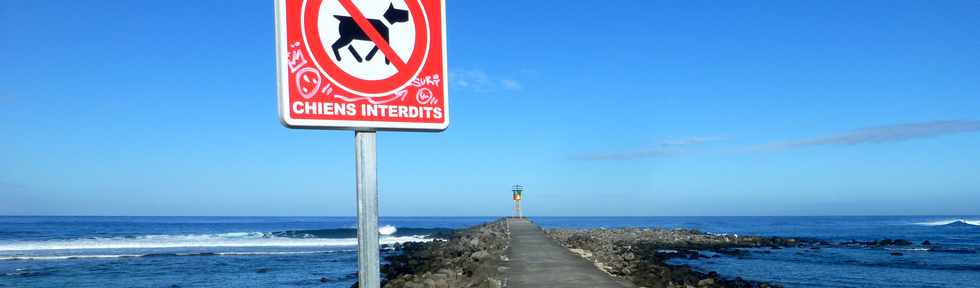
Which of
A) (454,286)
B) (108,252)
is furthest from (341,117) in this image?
(108,252)

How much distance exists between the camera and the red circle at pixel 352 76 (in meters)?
2.15

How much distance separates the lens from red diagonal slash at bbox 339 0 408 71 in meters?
2.20

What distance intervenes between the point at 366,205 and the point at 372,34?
0.55m

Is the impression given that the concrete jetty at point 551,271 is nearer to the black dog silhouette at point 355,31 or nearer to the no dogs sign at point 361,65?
the no dogs sign at point 361,65

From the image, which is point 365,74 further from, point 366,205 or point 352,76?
point 366,205

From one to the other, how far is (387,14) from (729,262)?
27.5 m

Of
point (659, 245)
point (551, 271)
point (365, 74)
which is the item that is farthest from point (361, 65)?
point (659, 245)

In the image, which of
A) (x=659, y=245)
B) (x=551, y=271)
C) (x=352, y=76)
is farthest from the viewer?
(x=659, y=245)

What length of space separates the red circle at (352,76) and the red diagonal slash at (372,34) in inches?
1.3

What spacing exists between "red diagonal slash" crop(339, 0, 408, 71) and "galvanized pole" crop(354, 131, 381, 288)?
0.80 ft

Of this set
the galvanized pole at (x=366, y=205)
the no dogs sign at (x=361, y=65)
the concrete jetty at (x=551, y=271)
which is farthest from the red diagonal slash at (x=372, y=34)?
the concrete jetty at (x=551, y=271)

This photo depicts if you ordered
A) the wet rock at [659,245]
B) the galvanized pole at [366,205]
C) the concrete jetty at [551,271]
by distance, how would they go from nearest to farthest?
1. the galvanized pole at [366,205]
2. the concrete jetty at [551,271]
3. the wet rock at [659,245]

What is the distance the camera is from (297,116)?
2119 mm

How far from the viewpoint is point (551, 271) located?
1319 centimetres
